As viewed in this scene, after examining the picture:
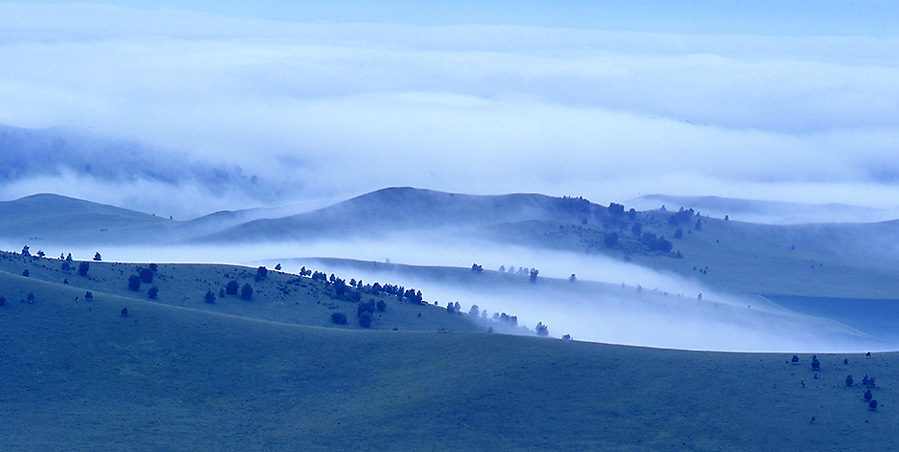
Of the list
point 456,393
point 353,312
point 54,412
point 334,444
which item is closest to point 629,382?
point 456,393

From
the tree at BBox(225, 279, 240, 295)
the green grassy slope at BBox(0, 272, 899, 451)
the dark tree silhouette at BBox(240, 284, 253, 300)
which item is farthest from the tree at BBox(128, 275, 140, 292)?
the green grassy slope at BBox(0, 272, 899, 451)

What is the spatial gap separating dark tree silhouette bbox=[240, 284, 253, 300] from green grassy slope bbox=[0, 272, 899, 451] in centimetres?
3710

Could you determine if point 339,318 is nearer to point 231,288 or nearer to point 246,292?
point 246,292

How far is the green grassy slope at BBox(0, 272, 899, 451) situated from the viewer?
96375mm

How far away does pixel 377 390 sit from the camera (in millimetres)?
111000

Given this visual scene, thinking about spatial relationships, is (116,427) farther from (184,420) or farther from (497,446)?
(497,446)

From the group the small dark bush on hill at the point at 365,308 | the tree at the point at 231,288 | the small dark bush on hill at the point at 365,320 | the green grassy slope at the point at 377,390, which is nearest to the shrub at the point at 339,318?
the small dark bush on hill at the point at 365,320

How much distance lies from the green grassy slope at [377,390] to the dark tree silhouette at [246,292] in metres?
37.1

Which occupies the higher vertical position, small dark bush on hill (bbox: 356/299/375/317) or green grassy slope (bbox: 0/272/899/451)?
small dark bush on hill (bbox: 356/299/375/317)

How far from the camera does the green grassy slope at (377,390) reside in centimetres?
9638

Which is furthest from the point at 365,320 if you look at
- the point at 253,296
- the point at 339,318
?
the point at 253,296

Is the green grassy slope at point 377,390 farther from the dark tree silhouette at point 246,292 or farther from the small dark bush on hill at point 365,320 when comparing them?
the small dark bush on hill at point 365,320

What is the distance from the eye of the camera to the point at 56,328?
392 feet

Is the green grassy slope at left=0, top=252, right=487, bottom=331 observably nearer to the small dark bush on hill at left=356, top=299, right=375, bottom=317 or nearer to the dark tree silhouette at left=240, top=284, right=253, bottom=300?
the dark tree silhouette at left=240, top=284, right=253, bottom=300
